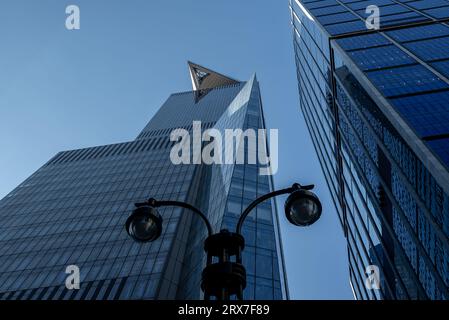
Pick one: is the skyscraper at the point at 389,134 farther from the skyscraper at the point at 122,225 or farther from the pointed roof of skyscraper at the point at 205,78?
the pointed roof of skyscraper at the point at 205,78

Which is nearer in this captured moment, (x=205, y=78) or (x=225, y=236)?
(x=225, y=236)

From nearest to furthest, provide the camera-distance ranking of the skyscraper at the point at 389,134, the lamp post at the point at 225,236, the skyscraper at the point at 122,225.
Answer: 1. the lamp post at the point at 225,236
2. the skyscraper at the point at 389,134
3. the skyscraper at the point at 122,225

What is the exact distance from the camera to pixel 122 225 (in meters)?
53.0

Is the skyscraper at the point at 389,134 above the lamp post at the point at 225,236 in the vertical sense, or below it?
above

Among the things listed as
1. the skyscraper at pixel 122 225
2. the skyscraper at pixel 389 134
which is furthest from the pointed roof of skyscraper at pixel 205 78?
the skyscraper at pixel 389 134

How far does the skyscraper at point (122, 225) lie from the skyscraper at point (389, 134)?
1297cm

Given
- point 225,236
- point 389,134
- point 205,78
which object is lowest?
point 225,236

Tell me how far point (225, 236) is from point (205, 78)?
Answer: 14275 cm

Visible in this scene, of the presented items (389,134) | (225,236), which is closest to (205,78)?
(389,134)

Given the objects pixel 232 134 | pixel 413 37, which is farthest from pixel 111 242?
pixel 413 37

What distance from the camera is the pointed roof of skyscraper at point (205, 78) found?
13912 centimetres

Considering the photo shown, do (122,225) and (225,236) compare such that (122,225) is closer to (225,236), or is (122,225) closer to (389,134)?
(389,134)
